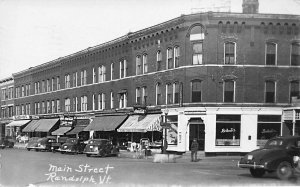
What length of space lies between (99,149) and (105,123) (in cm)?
1039

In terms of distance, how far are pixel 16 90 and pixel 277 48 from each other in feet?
147

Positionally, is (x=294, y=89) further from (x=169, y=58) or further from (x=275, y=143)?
(x=275, y=143)

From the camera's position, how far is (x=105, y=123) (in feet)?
138

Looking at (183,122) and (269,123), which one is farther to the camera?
(183,122)

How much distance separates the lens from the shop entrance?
3272 cm

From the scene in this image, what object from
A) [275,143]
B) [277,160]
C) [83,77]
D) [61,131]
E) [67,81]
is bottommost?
[61,131]

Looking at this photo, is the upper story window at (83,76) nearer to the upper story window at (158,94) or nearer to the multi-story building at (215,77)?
the multi-story building at (215,77)

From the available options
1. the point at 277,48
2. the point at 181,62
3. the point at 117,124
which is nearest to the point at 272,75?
the point at 277,48

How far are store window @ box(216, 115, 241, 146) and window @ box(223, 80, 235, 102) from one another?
138 centimetres

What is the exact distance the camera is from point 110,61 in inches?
1693

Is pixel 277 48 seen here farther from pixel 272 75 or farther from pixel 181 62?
pixel 181 62

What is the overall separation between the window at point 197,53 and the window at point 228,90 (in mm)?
2688

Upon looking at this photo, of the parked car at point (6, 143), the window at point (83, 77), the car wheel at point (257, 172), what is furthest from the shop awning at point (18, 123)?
the car wheel at point (257, 172)

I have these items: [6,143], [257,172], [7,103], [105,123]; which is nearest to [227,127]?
[257,172]
